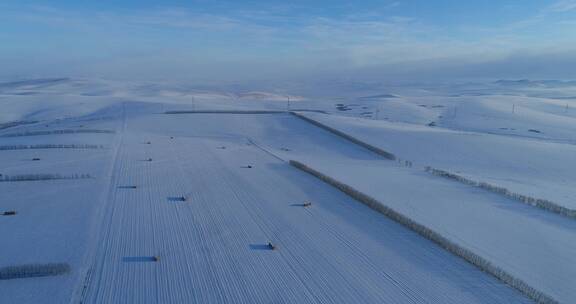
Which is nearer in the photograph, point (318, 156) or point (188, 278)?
point (188, 278)

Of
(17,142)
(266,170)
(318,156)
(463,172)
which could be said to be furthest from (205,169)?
(17,142)

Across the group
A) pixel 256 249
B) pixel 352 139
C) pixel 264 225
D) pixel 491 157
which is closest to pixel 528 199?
pixel 264 225

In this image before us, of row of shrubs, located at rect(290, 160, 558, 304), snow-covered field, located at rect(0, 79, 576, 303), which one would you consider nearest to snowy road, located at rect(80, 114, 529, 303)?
snow-covered field, located at rect(0, 79, 576, 303)

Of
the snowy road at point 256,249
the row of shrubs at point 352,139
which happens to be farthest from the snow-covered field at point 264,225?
the row of shrubs at point 352,139

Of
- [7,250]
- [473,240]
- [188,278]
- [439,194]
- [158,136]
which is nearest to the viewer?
[188,278]

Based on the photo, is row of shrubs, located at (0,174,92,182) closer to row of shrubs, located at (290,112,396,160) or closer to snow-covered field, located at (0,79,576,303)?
snow-covered field, located at (0,79,576,303)

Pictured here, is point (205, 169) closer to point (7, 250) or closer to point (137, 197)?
point (137, 197)

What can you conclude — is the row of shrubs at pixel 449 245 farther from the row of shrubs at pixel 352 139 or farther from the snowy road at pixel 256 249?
the row of shrubs at pixel 352 139
